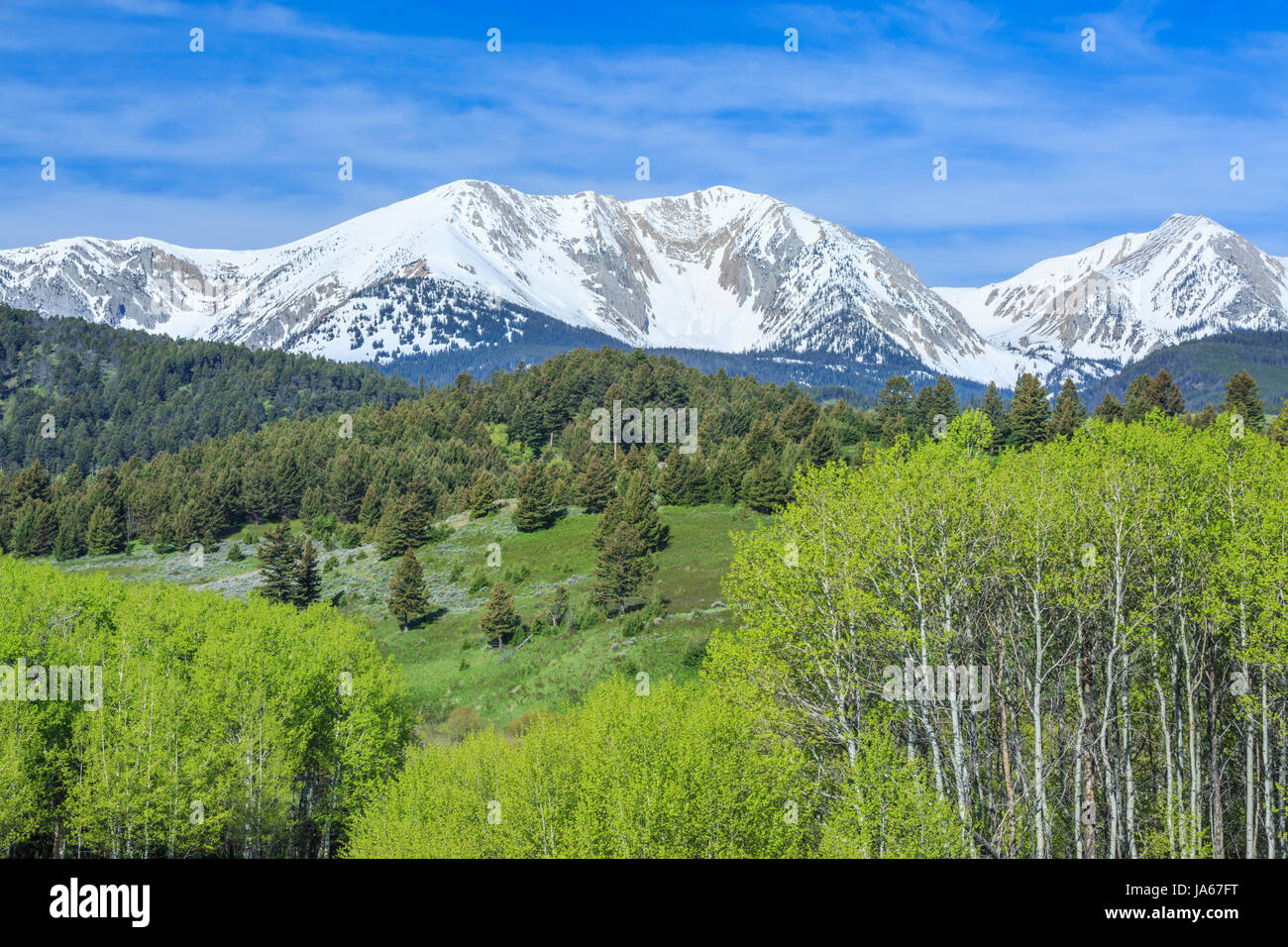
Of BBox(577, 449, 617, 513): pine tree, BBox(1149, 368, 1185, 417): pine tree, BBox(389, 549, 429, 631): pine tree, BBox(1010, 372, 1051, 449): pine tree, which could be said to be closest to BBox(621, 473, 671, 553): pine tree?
BBox(577, 449, 617, 513): pine tree

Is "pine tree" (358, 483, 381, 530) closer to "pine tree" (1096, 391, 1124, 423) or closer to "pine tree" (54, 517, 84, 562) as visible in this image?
"pine tree" (54, 517, 84, 562)

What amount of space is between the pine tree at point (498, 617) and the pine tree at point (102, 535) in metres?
81.3

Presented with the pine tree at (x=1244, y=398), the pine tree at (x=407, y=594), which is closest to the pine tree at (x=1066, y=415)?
the pine tree at (x=1244, y=398)

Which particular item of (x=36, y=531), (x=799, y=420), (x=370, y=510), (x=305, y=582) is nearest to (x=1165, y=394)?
(x=799, y=420)

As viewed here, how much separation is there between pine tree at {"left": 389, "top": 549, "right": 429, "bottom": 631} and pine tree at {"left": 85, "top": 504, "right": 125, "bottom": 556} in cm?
6584

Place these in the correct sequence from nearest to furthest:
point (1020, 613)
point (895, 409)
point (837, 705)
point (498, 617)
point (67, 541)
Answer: point (837, 705) → point (1020, 613) → point (498, 617) → point (67, 541) → point (895, 409)

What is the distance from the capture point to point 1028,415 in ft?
444

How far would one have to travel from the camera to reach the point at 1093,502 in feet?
109

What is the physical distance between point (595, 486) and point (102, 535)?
248 ft

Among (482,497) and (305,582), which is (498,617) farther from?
(482,497)

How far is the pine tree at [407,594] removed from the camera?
326 ft

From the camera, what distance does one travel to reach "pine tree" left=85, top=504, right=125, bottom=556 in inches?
5566
